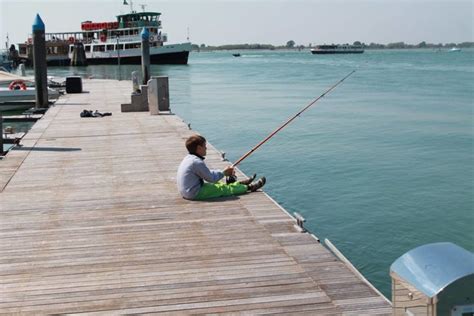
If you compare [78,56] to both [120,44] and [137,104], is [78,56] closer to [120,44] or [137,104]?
[120,44]

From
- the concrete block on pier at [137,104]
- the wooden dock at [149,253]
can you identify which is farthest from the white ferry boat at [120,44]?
the wooden dock at [149,253]

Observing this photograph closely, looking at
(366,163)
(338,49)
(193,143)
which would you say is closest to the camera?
(193,143)

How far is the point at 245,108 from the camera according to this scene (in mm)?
27734

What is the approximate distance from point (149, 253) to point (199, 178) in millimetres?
1856

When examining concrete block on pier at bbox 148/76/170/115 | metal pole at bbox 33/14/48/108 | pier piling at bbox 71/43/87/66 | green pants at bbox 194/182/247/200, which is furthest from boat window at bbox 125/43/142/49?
green pants at bbox 194/182/247/200

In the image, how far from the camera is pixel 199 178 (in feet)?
23.2

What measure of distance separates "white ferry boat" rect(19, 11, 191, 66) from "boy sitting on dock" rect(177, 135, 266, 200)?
67712mm

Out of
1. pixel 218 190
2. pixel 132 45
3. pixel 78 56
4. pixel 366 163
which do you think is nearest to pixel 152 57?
pixel 132 45

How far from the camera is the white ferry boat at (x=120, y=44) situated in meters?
78.2

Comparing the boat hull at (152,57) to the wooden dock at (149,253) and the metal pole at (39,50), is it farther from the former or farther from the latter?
the wooden dock at (149,253)

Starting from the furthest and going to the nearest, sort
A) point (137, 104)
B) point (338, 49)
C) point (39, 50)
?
1. point (338, 49)
2. point (39, 50)
3. point (137, 104)

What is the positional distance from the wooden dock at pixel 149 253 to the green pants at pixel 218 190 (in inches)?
5.6

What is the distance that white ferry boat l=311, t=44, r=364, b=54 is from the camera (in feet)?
474

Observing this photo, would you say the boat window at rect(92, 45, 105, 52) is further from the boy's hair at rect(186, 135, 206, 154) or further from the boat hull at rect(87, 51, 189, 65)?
the boy's hair at rect(186, 135, 206, 154)
